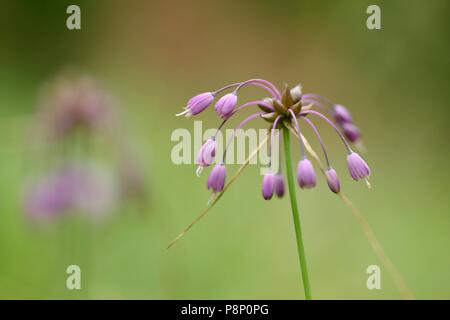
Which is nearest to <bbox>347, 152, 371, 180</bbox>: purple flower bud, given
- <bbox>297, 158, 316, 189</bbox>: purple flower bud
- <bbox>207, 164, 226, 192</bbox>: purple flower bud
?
<bbox>297, 158, 316, 189</bbox>: purple flower bud

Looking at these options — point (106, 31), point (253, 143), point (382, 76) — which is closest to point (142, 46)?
point (106, 31)

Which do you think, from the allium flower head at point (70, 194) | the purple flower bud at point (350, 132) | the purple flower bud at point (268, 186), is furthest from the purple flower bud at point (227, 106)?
the allium flower head at point (70, 194)

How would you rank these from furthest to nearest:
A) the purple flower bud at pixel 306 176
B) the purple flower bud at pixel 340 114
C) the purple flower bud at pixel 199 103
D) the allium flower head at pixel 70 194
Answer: the allium flower head at pixel 70 194, the purple flower bud at pixel 340 114, the purple flower bud at pixel 199 103, the purple flower bud at pixel 306 176

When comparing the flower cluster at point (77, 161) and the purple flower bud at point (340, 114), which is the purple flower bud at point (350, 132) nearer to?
the purple flower bud at point (340, 114)

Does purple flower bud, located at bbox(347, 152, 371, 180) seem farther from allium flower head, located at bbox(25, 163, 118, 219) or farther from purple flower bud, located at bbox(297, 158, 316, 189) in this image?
allium flower head, located at bbox(25, 163, 118, 219)

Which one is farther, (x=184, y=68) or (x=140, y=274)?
(x=184, y=68)
